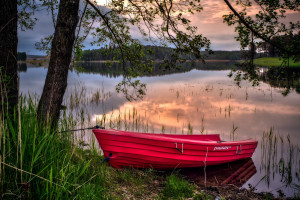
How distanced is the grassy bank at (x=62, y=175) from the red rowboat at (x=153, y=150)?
12.5 inches

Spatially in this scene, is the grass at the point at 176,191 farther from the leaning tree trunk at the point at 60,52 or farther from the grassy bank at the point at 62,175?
the leaning tree trunk at the point at 60,52

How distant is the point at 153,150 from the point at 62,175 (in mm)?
4194

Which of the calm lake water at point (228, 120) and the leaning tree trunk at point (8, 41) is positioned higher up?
the leaning tree trunk at point (8, 41)

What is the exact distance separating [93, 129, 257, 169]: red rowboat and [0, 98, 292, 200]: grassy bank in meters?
0.32

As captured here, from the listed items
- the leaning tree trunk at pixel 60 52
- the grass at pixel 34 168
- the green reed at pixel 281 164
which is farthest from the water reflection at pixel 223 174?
the leaning tree trunk at pixel 60 52

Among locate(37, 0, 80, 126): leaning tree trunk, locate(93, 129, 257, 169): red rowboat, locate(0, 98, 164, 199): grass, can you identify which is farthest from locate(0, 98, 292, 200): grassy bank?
locate(37, 0, 80, 126): leaning tree trunk

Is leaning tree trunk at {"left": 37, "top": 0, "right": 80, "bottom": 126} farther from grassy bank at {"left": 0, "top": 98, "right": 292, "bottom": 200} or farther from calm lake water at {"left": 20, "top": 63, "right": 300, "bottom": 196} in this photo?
calm lake water at {"left": 20, "top": 63, "right": 300, "bottom": 196}

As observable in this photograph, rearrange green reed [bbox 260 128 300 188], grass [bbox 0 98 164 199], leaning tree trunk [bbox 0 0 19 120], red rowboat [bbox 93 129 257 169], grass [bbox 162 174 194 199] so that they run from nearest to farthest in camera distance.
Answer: grass [bbox 0 98 164 199] < leaning tree trunk [bbox 0 0 19 120] < grass [bbox 162 174 194 199] < red rowboat [bbox 93 129 257 169] < green reed [bbox 260 128 300 188]

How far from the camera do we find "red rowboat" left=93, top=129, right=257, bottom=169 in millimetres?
6570

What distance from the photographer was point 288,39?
6004 millimetres

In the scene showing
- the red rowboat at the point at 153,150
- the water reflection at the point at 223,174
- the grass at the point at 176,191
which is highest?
the red rowboat at the point at 153,150

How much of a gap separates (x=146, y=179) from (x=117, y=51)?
3882 millimetres

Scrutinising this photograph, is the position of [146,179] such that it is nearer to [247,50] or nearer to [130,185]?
[130,185]

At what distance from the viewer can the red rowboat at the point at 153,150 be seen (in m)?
6.57
